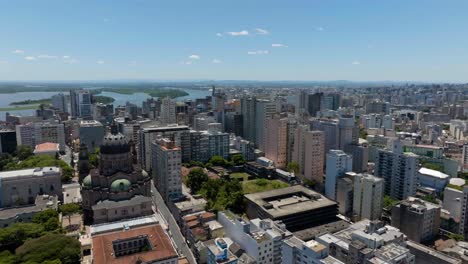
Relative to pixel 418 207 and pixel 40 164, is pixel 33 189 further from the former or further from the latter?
pixel 418 207

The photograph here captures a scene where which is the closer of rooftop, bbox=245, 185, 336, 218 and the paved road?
the paved road

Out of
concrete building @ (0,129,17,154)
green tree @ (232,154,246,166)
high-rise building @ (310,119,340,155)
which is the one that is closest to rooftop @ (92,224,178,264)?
green tree @ (232,154,246,166)

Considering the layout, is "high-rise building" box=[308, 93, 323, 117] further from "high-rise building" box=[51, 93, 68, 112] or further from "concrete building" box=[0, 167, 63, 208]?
"high-rise building" box=[51, 93, 68, 112]

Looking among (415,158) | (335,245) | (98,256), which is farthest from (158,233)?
(415,158)

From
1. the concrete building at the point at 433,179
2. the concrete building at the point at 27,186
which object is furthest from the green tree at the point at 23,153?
the concrete building at the point at 433,179

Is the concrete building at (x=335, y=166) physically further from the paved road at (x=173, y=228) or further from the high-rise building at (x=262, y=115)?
the high-rise building at (x=262, y=115)

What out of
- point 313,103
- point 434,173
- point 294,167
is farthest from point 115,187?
point 313,103
